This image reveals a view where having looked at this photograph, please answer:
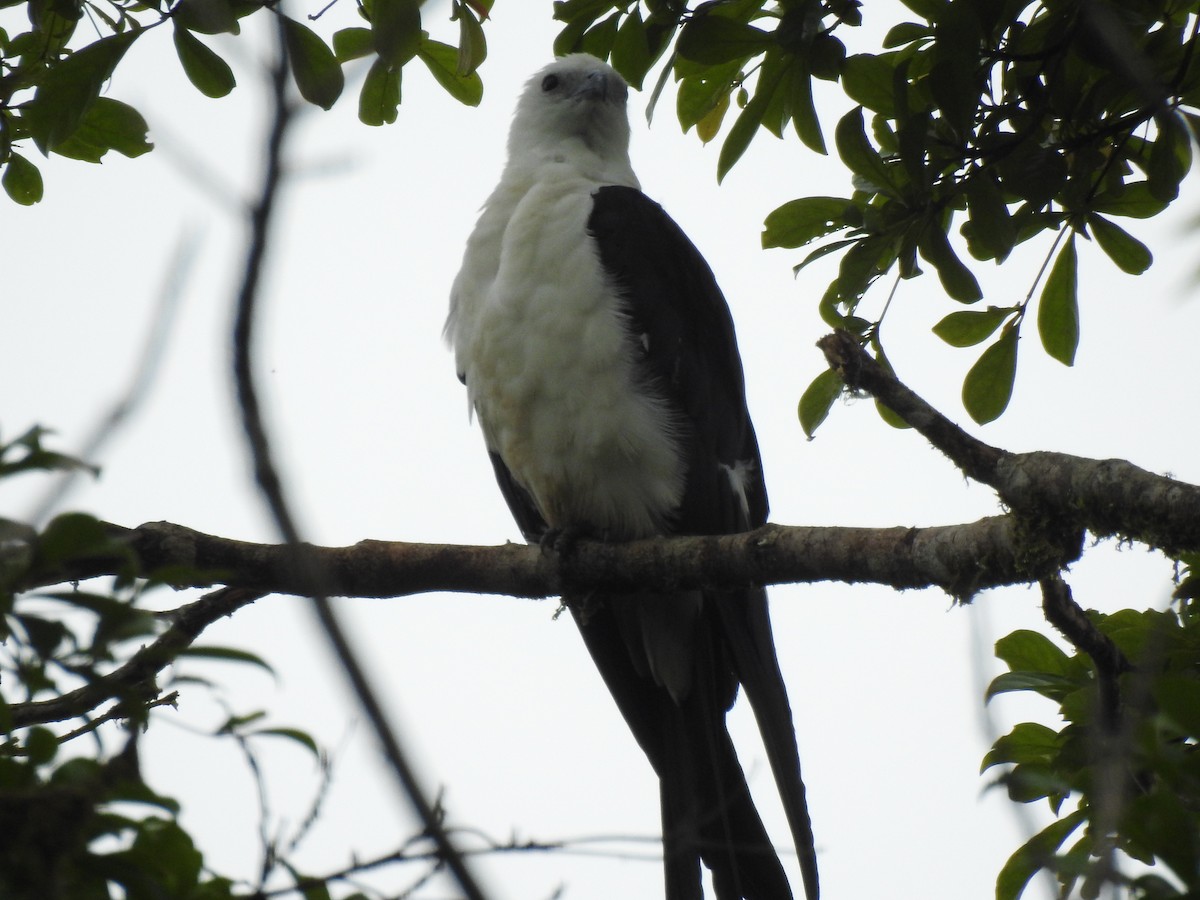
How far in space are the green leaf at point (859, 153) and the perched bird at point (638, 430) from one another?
1.12m

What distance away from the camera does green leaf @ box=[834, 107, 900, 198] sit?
279 centimetres

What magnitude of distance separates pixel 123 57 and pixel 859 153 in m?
1.60

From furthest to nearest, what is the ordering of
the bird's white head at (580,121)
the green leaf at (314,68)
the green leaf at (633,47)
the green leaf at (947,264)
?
1. the bird's white head at (580,121)
2. the green leaf at (633,47)
3. the green leaf at (947,264)
4. the green leaf at (314,68)

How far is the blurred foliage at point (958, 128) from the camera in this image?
2656 mm

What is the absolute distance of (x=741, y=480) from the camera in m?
3.90

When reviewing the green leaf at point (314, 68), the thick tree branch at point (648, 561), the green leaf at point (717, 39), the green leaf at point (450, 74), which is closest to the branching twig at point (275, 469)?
the thick tree branch at point (648, 561)

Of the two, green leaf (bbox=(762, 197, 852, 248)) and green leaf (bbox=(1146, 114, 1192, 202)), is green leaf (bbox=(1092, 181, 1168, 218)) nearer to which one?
green leaf (bbox=(1146, 114, 1192, 202))

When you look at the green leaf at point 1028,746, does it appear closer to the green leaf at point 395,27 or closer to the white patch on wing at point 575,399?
the white patch on wing at point 575,399

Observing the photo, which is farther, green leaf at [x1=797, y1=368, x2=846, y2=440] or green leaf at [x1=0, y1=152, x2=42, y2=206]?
green leaf at [x1=0, y1=152, x2=42, y2=206]

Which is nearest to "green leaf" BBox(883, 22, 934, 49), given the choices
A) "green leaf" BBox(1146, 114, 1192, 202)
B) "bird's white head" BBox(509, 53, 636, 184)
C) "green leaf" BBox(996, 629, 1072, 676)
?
"green leaf" BBox(1146, 114, 1192, 202)

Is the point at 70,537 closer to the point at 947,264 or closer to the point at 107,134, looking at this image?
the point at 107,134

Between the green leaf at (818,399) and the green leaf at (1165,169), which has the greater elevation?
the green leaf at (1165,169)

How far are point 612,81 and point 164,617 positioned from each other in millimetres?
2894

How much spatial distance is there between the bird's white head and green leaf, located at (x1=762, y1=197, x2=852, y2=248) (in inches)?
70.0
